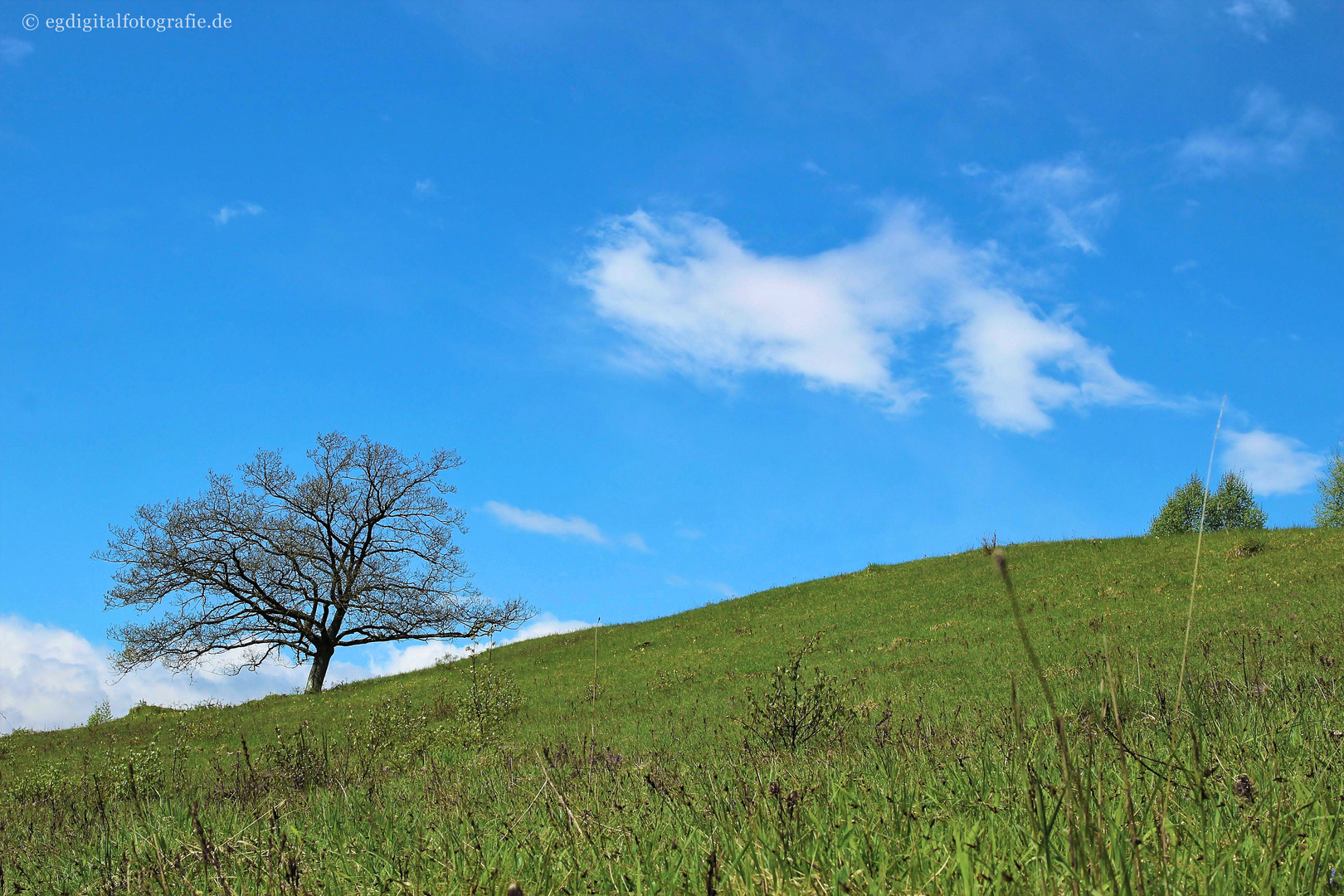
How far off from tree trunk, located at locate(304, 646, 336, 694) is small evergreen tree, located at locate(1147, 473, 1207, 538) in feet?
171

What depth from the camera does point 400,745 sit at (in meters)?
13.7

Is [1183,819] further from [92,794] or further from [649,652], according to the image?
[649,652]

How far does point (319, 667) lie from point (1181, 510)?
2238 inches

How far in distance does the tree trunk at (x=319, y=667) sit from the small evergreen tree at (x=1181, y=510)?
52.1 m

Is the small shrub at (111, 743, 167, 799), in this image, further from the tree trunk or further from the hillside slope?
the tree trunk

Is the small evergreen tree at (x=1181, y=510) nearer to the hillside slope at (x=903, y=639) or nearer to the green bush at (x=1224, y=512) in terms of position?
the green bush at (x=1224, y=512)

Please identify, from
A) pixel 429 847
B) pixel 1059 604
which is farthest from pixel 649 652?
pixel 429 847

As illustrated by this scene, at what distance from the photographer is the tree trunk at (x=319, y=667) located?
35.3 metres

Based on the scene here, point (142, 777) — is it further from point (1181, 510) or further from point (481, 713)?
point (1181, 510)

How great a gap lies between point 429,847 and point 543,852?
84cm

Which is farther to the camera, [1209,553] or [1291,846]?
[1209,553]

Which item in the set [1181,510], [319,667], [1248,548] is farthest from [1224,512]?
[319,667]

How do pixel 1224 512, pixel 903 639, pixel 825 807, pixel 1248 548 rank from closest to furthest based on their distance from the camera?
pixel 825 807 → pixel 903 639 → pixel 1248 548 → pixel 1224 512

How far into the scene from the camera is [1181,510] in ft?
189
